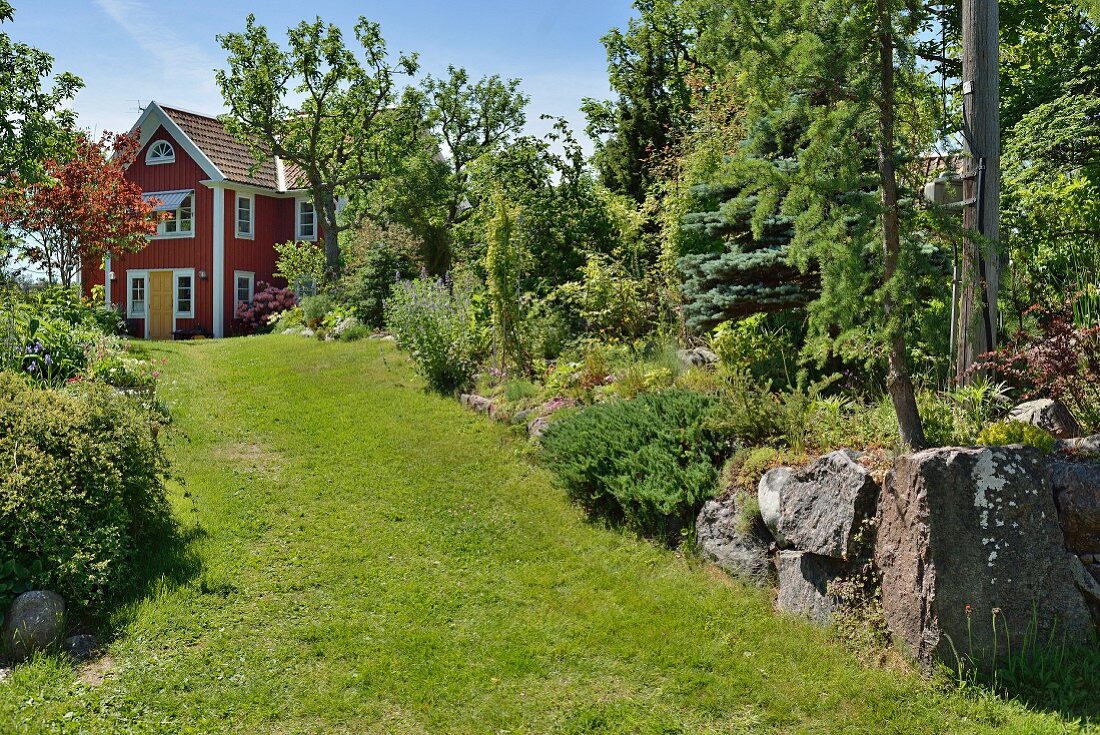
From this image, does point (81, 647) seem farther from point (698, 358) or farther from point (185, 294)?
point (185, 294)

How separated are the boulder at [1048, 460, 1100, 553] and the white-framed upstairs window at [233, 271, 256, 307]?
22743mm

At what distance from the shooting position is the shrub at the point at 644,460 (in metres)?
6.21

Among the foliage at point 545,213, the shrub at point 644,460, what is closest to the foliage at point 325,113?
the foliage at point 545,213

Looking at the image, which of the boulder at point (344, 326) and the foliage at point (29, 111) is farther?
the boulder at point (344, 326)

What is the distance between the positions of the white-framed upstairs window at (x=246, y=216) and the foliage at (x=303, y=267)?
5.58 feet

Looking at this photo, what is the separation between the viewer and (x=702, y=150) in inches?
392

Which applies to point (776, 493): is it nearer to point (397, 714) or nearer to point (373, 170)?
point (397, 714)

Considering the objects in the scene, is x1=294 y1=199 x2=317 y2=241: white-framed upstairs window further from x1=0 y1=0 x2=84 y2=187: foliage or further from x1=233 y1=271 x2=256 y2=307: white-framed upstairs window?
x1=0 y1=0 x2=84 y2=187: foliage

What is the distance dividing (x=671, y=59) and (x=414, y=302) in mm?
8347

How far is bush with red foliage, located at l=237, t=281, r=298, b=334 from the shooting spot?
23000mm

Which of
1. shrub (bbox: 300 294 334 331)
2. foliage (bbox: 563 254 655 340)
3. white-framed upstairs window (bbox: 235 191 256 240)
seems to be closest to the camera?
foliage (bbox: 563 254 655 340)

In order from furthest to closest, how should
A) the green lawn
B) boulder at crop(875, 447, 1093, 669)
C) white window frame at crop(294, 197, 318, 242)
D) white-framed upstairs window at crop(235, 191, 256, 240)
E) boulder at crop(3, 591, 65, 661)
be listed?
white window frame at crop(294, 197, 318, 242) → white-framed upstairs window at crop(235, 191, 256, 240) → boulder at crop(3, 591, 65, 661) → boulder at crop(875, 447, 1093, 669) → the green lawn

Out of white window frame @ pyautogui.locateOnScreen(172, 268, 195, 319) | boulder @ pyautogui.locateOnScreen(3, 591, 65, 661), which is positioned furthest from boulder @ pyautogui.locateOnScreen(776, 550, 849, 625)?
white window frame @ pyautogui.locateOnScreen(172, 268, 195, 319)

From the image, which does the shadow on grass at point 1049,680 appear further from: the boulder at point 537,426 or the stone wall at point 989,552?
the boulder at point 537,426
